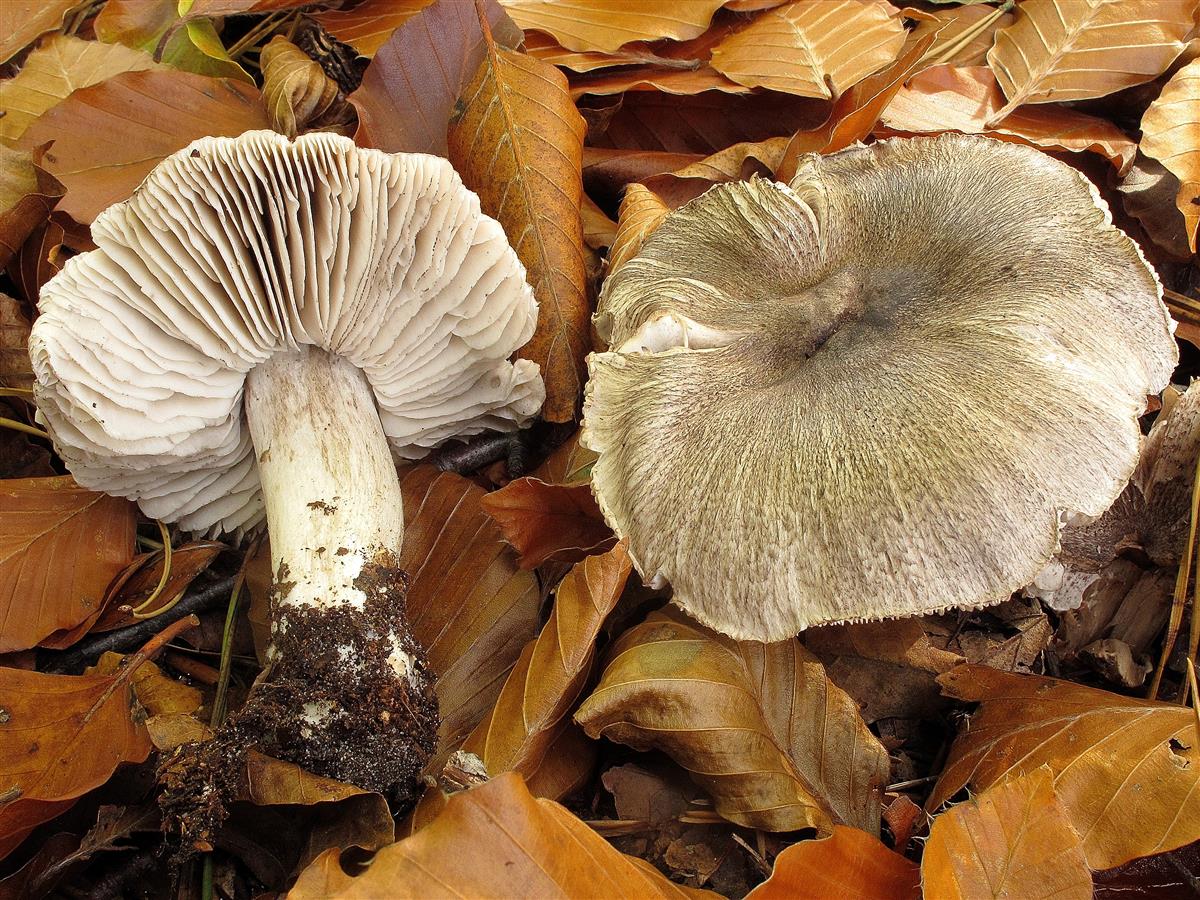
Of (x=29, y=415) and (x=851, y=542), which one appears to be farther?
(x=29, y=415)

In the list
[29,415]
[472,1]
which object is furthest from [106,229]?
[472,1]

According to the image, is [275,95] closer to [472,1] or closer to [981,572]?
[472,1]

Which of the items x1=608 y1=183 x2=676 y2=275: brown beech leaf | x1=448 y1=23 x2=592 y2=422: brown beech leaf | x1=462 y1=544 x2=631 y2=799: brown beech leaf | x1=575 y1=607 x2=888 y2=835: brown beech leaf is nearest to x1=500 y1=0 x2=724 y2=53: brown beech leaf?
x1=448 y1=23 x2=592 y2=422: brown beech leaf

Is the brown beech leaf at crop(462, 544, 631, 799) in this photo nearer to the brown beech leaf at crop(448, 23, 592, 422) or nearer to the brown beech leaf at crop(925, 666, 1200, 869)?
the brown beech leaf at crop(448, 23, 592, 422)

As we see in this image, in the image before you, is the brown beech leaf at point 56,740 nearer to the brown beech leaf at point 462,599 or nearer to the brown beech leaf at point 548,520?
the brown beech leaf at point 462,599

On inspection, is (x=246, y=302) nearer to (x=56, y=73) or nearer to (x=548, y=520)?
(x=548, y=520)

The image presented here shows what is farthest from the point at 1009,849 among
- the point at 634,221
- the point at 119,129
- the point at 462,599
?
the point at 119,129

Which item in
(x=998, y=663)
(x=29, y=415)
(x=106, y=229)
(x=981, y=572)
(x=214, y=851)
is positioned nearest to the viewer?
(x=981, y=572)
